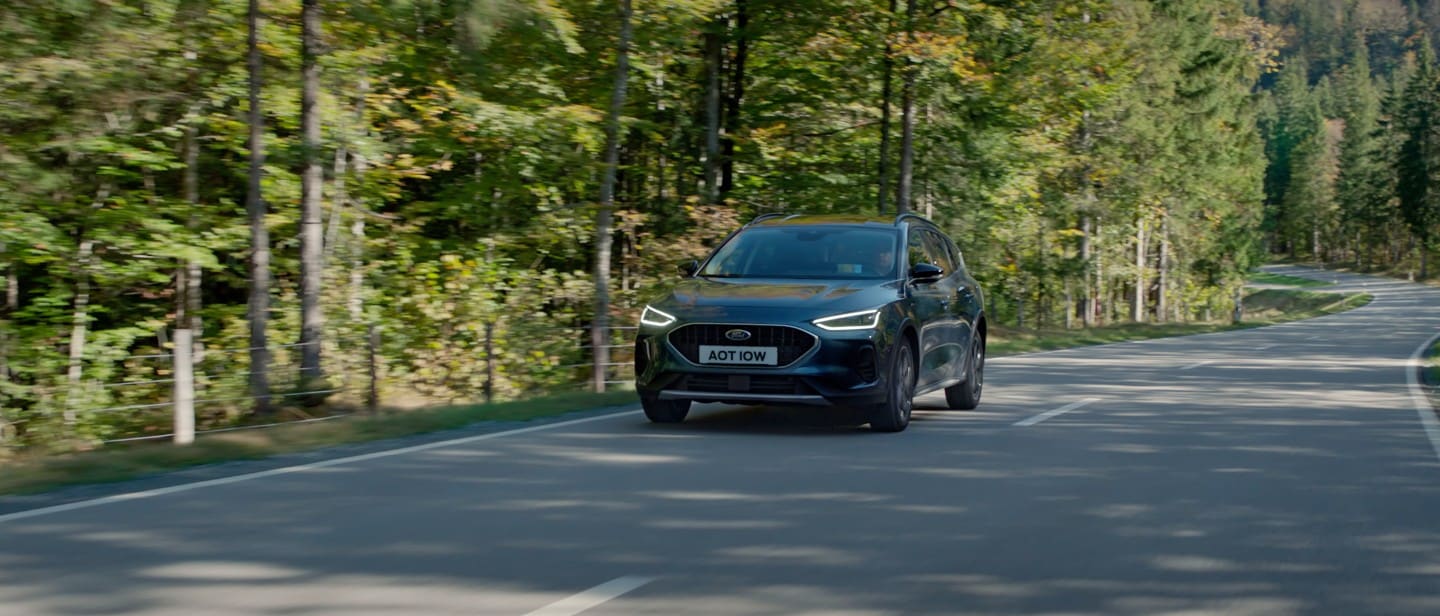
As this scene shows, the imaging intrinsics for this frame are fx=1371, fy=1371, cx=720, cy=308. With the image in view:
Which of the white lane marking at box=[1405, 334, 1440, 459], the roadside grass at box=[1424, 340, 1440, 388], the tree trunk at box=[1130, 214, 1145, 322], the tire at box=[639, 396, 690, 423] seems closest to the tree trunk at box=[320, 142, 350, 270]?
the tire at box=[639, 396, 690, 423]

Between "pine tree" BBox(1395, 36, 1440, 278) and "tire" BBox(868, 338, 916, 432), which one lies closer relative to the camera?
"tire" BBox(868, 338, 916, 432)

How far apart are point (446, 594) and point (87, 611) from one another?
1247 millimetres

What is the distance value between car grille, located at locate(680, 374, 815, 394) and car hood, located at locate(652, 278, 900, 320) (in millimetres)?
456

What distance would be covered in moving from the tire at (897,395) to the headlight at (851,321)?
360 millimetres

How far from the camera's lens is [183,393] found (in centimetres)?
1062

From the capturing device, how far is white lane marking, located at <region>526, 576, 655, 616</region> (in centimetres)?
496

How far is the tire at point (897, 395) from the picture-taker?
10.6 m

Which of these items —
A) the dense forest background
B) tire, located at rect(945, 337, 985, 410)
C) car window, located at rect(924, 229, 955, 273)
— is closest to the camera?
car window, located at rect(924, 229, 955, 273)

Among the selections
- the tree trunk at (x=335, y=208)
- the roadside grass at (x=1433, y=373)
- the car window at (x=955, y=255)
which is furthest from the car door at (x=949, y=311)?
the tree trunk at (x=335, y=208)

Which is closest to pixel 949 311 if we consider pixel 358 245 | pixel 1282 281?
pixel 358 245

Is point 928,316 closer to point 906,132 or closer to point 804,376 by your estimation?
point 804,376

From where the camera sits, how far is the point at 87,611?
4.84 metres

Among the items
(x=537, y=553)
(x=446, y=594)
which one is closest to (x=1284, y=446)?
(x=537, y=553)

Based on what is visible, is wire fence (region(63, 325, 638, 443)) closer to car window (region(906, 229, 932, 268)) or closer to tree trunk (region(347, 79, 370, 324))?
tree trunk (region(347, 79, 370, 324))
